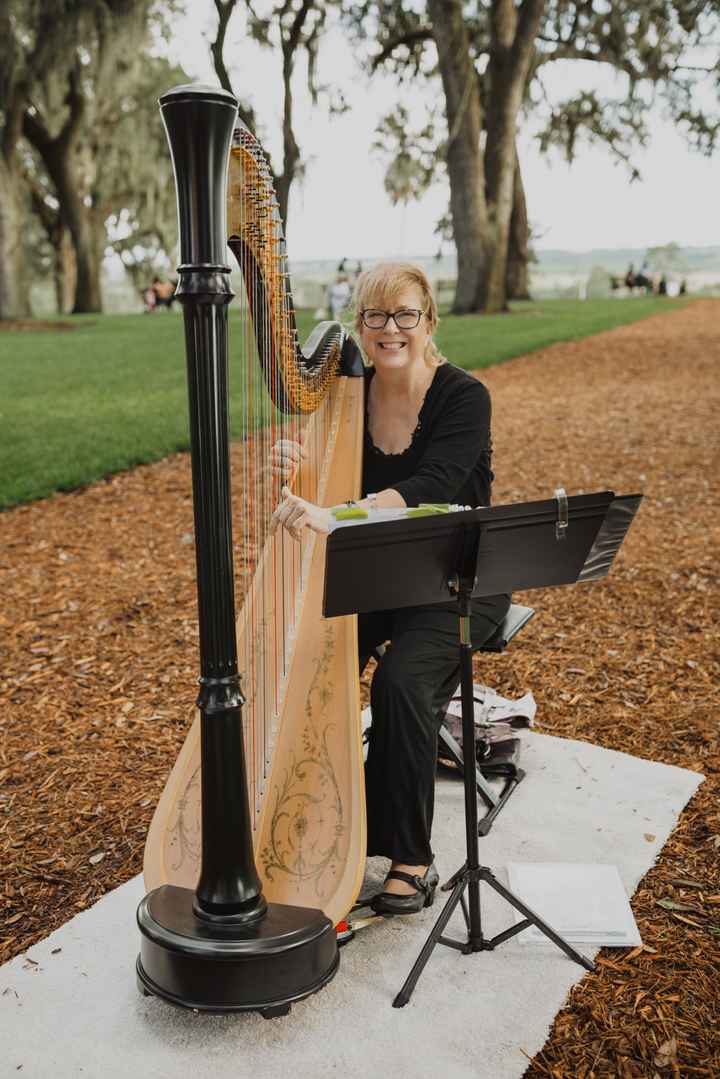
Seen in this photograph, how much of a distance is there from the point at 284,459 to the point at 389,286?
70 cm

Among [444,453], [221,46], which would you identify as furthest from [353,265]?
[221,46]

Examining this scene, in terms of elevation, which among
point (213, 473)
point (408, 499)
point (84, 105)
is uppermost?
point (84, 105)

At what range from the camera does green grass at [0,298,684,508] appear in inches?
331

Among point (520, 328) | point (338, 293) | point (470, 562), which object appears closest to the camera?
point (470, 562)

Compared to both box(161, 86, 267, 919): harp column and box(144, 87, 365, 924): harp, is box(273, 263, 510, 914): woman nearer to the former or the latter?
box(144, 87, 365, 924): harp

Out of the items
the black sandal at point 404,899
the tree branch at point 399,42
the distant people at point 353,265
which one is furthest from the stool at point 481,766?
the tree branch at point 399,42

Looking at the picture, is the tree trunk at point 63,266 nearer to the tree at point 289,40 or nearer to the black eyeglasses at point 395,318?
the tree at point 289,40

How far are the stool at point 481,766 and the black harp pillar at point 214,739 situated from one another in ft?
3.42

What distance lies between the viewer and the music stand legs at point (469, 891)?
2527 millimetres

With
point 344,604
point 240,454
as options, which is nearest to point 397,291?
point 344,604

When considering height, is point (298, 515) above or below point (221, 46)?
below

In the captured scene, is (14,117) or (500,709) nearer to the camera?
(500,709)

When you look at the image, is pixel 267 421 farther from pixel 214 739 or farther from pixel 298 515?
pixel 214 739

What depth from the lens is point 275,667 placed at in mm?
2916
